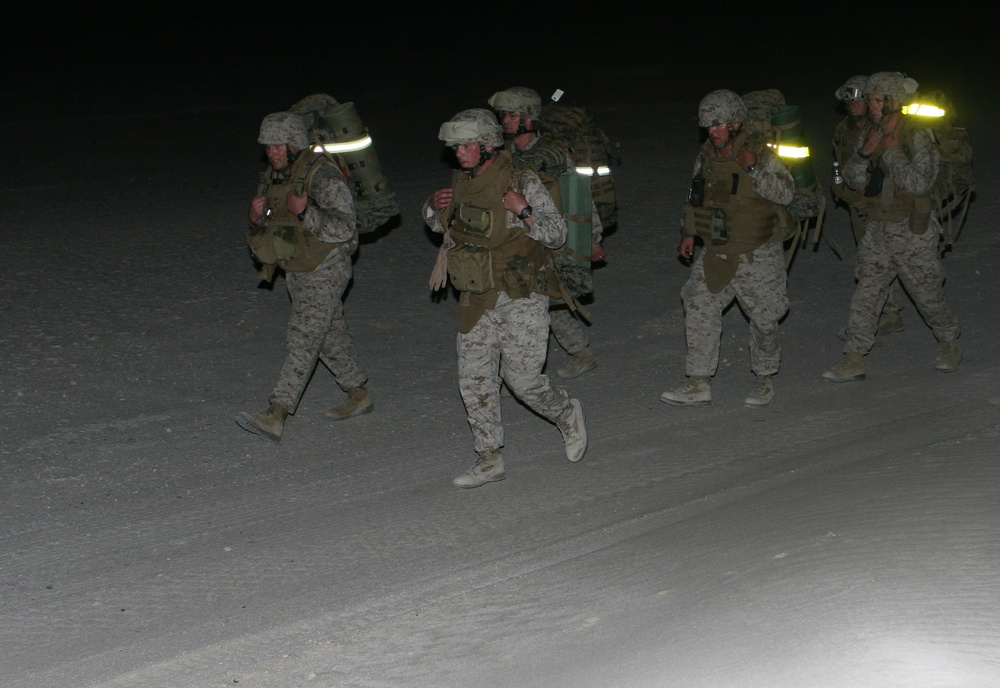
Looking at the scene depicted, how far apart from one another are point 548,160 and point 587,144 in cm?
135

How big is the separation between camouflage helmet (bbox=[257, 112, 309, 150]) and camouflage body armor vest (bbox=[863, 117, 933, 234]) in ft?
11.7

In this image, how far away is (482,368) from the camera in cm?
667

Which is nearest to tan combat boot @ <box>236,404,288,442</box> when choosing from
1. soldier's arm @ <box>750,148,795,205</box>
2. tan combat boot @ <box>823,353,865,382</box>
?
soldier's arm @ <box>750,148,795,205</box>

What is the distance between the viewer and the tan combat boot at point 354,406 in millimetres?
7840

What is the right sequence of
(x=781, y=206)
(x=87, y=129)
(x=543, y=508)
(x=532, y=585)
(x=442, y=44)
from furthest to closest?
1. (x=442, y=44)
2. (x=87, y=129)
3. (x=781, y=206)
4. (x=543, y=508)
5. (x=532, y=585)

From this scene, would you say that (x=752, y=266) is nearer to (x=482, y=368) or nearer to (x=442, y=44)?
(x=482, y=368)

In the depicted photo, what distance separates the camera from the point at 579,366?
8.62 metres

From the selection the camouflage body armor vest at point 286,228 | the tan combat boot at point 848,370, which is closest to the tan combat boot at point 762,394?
the tan combat boot at point 848,370

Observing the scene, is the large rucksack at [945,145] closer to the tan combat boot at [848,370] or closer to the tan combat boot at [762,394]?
the tan combat boot at [848,370]

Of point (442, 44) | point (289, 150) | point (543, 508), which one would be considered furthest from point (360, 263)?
point (442, 44)

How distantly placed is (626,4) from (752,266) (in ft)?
82.2

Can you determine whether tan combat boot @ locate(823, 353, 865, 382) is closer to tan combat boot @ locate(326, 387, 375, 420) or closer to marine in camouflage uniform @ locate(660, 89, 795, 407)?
marine in camouflage uniform @ locate(660, 89, 795, 407)

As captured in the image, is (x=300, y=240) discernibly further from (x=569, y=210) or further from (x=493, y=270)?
(x=569, y=210)

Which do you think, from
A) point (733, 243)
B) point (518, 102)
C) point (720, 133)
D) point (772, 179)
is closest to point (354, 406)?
point (518, 102)
